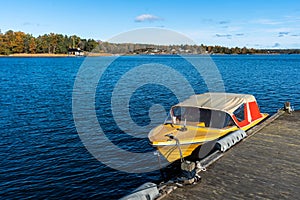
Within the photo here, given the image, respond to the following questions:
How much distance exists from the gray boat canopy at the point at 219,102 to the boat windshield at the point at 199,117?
236mm

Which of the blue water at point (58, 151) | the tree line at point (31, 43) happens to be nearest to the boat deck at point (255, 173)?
the blue water at point (58, 151)

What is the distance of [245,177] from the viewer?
9859 millimetres

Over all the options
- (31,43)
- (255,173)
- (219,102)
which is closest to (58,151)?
(219,102)

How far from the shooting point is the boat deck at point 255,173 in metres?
8.76

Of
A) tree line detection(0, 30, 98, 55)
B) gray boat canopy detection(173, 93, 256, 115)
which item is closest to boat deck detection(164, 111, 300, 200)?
gray boat canopy detection(173, 93, 256, 115)

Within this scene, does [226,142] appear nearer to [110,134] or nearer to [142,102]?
[110,134]

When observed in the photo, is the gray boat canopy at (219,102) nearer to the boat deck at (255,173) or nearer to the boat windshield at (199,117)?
the boat windshield at (199,117)

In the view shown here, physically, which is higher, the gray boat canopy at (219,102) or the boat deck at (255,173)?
the gray boat canopy at (219,102)

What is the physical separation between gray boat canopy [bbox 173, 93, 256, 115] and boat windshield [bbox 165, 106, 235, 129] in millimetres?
236

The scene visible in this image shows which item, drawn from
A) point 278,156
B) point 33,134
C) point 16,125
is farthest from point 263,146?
point 16,125

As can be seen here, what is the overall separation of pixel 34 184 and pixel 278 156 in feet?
38.1

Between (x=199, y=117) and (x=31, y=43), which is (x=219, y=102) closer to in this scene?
(x=199, y=117)

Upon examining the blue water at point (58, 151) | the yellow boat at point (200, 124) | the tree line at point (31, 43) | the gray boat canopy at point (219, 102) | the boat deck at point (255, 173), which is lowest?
the blue water at point (58, 151)

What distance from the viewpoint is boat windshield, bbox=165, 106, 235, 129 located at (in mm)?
14750
